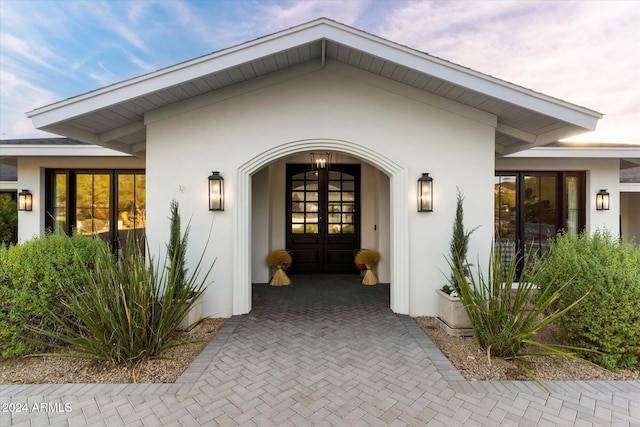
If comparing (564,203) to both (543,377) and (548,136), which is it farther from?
(543,377)

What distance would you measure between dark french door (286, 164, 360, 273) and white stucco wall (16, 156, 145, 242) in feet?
13.4

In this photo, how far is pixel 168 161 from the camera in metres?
4.73

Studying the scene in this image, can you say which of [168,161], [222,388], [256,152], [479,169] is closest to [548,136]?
[479,169]

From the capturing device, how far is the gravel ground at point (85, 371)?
2871 mm

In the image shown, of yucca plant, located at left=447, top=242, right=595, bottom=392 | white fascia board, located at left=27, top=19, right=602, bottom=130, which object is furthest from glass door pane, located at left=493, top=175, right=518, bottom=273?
yucca plant, located at left=447, top=242, right=595, bottom=392

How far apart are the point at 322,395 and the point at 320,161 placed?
5389mm

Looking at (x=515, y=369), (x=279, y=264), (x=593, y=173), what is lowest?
(x=515, y=369)

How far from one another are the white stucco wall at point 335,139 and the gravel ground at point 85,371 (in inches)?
61.8

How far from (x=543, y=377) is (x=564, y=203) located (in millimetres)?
5649

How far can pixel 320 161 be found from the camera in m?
7.12

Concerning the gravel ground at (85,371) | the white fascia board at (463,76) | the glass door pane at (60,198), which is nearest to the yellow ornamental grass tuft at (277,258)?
the gravel ground at (85,371)

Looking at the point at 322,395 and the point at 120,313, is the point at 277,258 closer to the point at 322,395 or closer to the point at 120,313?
the point at 120,313

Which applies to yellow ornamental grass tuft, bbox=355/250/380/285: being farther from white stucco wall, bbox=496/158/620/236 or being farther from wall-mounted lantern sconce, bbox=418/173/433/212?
white stucco wall, bbox=496/158/620/236

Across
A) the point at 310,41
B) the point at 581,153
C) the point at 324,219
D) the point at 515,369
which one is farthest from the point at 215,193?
the point at 581,153
